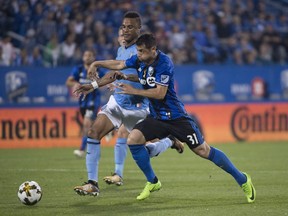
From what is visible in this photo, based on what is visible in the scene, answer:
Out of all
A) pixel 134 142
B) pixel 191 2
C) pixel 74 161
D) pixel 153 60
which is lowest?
pixel 74 161

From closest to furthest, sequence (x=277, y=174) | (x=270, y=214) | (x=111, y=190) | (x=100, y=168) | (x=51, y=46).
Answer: (x=270, y=214), (x=111, y=190), (x=277, y=174), (x=100, y=168), (x=51, y=46)

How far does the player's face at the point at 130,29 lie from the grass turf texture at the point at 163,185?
2314 millimetres

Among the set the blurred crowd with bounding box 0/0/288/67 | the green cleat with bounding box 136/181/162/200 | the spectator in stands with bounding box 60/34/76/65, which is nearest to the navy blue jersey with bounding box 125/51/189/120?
the green cleat with bounding box 136/181/162/200

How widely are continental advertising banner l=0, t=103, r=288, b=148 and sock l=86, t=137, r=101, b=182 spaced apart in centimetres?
938

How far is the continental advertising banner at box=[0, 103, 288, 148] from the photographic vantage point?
65.6 ft

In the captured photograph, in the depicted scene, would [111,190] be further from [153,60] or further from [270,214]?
[270,214]

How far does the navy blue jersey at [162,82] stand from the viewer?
31.4ft

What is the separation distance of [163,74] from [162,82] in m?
0.12

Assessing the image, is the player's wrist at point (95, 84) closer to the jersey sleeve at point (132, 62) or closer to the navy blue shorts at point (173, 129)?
the jersey sleeve at point (132, 62)

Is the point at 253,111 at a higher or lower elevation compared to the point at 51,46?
lower

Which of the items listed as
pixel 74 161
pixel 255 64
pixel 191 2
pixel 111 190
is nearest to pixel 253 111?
pixel 255 64

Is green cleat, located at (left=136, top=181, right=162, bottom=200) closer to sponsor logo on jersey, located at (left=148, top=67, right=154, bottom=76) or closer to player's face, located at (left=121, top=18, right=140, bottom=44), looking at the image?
sponsor logo on jersey, located at (left=148, top=67, right=154, bottom=76)

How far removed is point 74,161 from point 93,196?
20.0 feet

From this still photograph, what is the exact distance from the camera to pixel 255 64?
2405 cm
